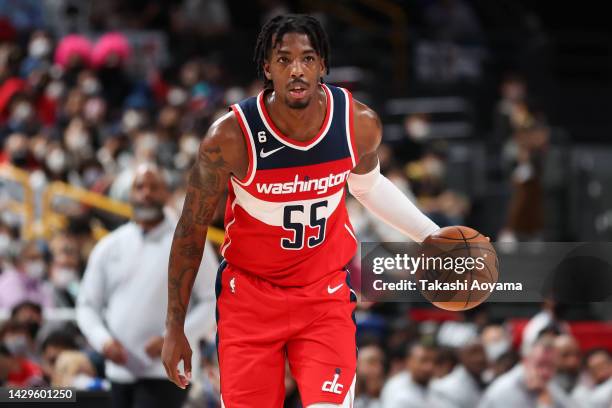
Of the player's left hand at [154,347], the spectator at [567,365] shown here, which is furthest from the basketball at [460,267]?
the spectator at [567,365]

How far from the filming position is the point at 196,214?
484cm

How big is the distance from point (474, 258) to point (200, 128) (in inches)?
336

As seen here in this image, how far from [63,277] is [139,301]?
379 centimetres

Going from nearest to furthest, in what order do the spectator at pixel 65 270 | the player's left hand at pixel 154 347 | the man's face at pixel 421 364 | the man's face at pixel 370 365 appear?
the player's left hand at pixel 154 347 < the man's face at pixel 421 364 < the man's face at pixel 370 365 < the spectator at pixel 65 270

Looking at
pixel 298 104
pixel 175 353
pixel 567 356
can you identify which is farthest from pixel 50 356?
pixel 298 104

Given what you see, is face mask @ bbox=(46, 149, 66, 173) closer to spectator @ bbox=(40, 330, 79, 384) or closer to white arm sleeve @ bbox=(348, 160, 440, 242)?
spectator @ bbox=(40, 330, 79, 384)

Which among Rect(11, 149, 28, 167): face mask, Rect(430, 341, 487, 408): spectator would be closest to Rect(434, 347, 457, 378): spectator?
Rect(430, 341, 487, 408): spectator

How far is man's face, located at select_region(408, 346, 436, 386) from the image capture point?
8.17 metres

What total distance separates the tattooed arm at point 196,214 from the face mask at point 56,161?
7948 millimetres

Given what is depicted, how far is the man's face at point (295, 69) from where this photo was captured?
467cm

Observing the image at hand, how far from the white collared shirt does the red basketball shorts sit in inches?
53.6

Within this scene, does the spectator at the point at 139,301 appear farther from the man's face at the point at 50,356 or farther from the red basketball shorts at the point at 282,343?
the red basketball shorts at the point at 282,343

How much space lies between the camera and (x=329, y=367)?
4766mm

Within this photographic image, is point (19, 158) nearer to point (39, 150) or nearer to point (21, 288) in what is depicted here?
point (39, 150)
